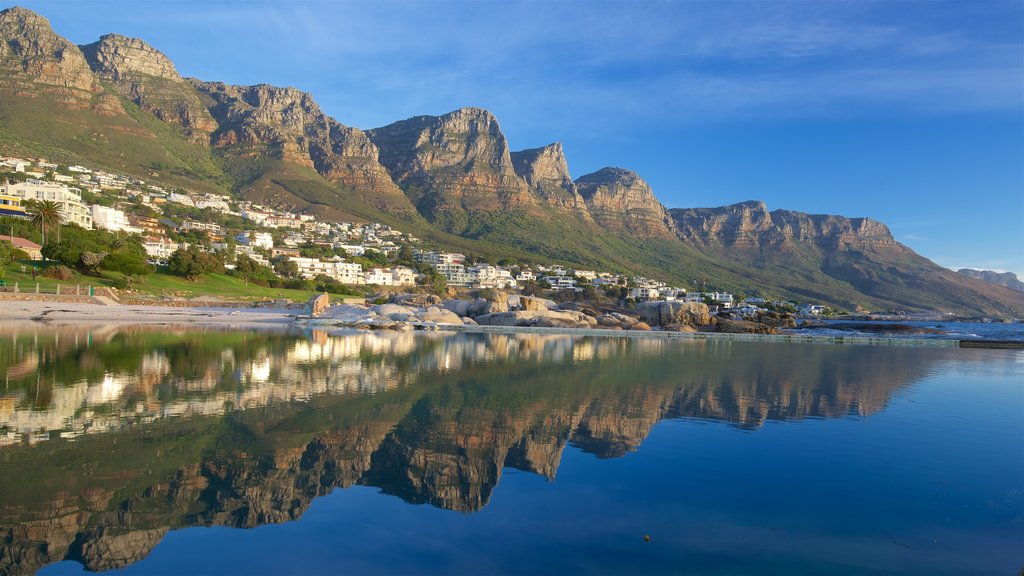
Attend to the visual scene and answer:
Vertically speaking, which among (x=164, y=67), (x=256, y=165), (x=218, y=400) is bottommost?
(x=218, y=400)

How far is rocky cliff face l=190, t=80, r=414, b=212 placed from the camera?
178 metres

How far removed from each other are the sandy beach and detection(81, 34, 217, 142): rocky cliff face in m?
140

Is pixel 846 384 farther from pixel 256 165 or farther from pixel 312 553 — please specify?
pixel 256 165

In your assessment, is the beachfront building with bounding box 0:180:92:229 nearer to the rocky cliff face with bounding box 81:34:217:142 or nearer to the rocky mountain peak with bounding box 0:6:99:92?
the rocky mountain peak with bounding box 0:6:99:92

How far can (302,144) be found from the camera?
188m

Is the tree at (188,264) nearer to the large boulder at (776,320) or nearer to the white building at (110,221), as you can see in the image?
the white building at (110,221)

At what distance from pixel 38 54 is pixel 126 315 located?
150 m

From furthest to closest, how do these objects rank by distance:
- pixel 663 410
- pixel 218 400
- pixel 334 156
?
pixel 334 156, pixel 663 410, pixel 218 400

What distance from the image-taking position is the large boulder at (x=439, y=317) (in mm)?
59875

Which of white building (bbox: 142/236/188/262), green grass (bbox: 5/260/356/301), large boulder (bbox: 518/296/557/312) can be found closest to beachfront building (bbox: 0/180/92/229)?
white building (bbox: 142/236/188/262)

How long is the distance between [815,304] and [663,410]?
175 metres

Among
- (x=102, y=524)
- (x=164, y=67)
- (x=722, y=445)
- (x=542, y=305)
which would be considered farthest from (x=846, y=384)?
(x=164, y=67)

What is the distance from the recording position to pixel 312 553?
733 cm

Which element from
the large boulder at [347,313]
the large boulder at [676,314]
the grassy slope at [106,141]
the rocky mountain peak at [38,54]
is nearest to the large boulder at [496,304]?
the large boulder at [347,313]
